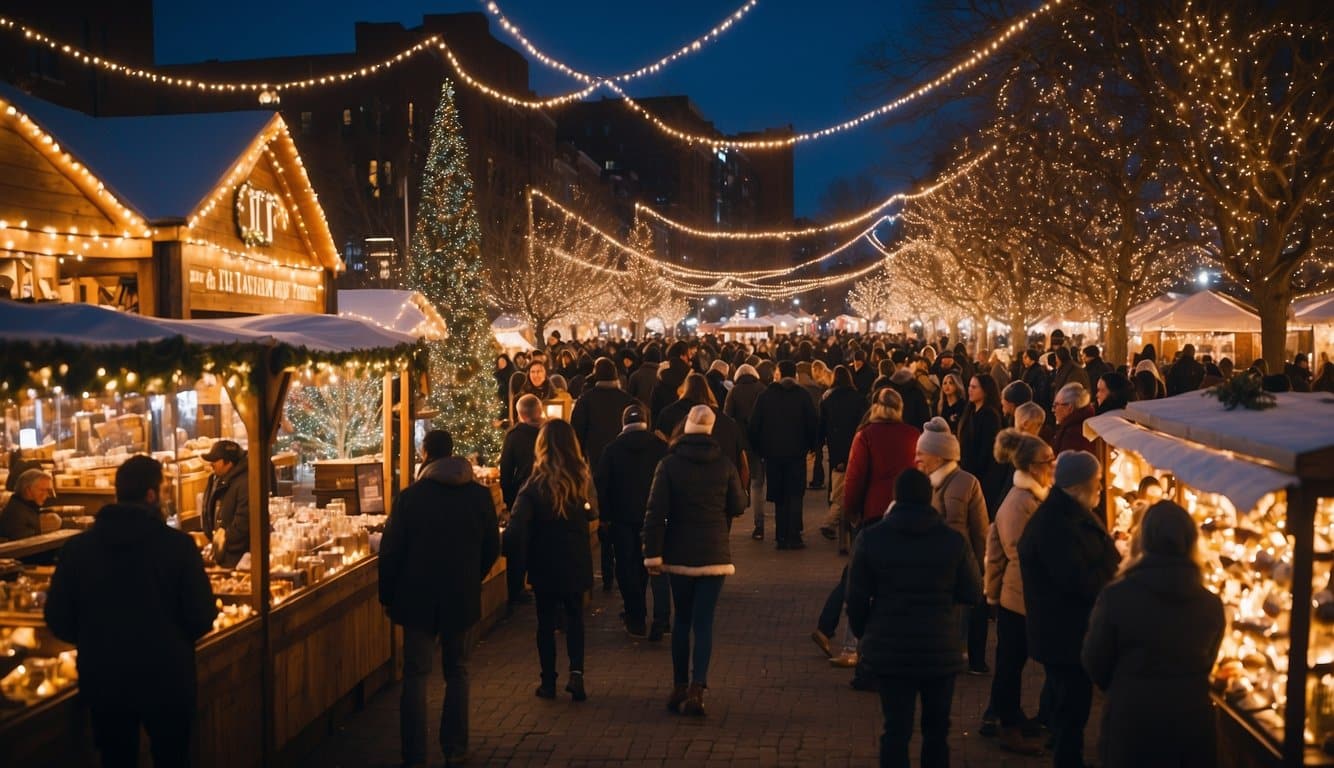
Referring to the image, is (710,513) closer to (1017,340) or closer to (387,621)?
(387,621)

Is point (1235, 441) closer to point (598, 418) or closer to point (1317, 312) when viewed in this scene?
point (598, 418)

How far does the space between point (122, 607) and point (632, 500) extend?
16.2ft

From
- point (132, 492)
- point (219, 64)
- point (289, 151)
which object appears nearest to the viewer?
point (132, 492)

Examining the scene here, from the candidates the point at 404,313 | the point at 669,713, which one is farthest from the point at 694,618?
the point at 404,313

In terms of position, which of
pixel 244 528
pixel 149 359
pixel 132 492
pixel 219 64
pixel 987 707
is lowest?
pixel 987 707

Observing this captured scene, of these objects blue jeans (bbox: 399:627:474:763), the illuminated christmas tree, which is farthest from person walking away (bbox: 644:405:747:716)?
the illuminated christmas tree

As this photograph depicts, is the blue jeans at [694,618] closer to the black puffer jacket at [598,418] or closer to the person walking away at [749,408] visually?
the black puffer jacket at [598,418]

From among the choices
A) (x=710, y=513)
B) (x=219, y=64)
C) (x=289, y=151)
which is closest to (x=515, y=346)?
(x=289, y=151)

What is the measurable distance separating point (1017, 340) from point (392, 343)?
31.3 metres

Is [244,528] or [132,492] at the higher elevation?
[132,492]

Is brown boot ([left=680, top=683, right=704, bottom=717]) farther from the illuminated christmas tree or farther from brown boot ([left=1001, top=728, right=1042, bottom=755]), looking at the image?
the illuminated christmas tree

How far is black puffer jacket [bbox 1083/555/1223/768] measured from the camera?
4.60 m

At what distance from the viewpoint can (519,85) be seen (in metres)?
64.5

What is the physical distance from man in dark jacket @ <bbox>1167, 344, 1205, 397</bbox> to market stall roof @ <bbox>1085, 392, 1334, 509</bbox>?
11955mm
